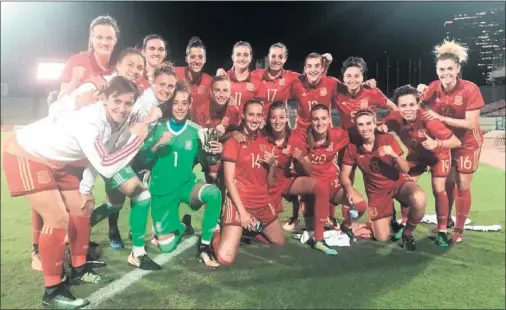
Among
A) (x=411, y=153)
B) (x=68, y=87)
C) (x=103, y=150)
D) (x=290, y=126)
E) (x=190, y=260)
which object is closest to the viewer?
(x=103, y=150)

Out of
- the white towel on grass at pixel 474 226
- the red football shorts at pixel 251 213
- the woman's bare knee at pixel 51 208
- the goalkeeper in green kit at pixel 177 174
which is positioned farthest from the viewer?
the white towel on grass at pixel 474 226

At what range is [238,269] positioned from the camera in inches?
89.4

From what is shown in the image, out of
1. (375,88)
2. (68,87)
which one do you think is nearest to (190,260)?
(68,87)

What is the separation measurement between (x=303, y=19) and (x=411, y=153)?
1060 mm

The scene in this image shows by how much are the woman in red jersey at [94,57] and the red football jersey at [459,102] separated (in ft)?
5.93

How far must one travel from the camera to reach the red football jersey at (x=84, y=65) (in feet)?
7.20

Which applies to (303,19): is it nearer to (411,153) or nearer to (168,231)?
(411,153)

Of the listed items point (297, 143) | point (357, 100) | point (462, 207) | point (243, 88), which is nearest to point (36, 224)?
point (243, 88)

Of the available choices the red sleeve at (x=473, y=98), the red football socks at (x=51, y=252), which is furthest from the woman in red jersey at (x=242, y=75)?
the red sleeve at (x=473, y=98)

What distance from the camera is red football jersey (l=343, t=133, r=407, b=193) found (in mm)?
2670

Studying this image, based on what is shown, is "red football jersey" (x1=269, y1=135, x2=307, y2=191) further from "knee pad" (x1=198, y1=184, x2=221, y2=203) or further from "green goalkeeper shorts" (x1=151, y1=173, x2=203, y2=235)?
"green goalkeeper shorts" (x1=151, y1=173, x2=203, y2=235)

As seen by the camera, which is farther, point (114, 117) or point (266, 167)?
point (266, 167)

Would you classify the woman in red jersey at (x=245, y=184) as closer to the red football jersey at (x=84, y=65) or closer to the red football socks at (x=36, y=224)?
the red football jersey at (x=84, y=65)

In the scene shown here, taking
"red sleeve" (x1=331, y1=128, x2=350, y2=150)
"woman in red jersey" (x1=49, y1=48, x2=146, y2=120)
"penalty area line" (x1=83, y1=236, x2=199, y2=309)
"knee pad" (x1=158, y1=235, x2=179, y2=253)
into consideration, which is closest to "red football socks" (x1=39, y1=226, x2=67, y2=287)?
"penalty area line" (x1=83, y1=236, x2=199, y2=309)
